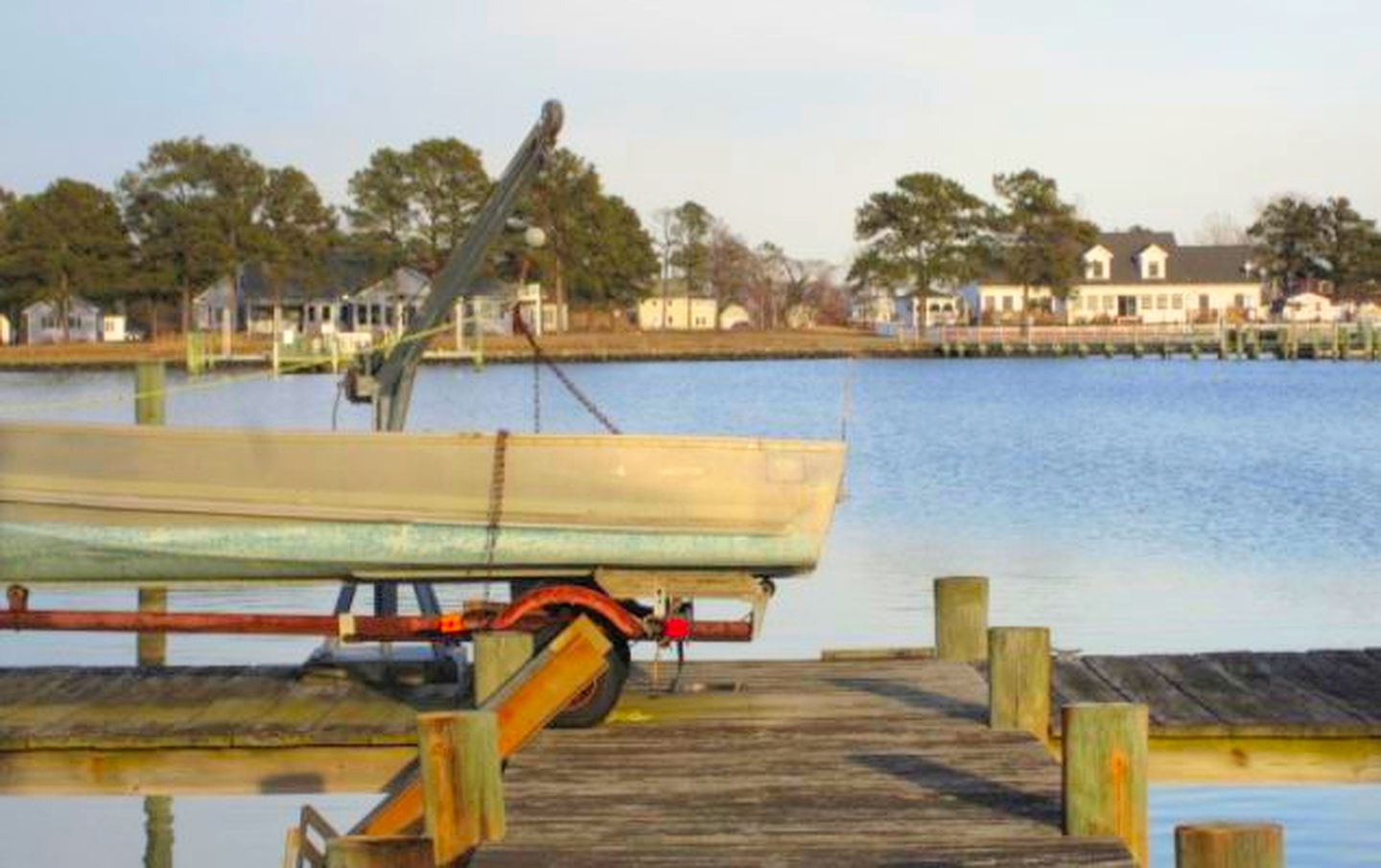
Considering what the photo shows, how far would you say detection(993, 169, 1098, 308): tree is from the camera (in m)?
137

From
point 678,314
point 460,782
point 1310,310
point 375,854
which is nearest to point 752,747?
point 460,782

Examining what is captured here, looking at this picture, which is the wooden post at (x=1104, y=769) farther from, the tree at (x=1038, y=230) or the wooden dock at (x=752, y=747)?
the tree at (x=1038, y=230)

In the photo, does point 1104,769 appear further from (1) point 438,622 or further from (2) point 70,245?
(2) point 70,245

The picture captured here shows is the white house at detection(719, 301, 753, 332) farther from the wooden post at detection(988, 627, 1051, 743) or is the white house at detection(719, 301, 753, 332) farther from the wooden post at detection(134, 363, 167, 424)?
the wooden post at detection(988, 627, 1051, 743)

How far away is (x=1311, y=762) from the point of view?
12.5 metres

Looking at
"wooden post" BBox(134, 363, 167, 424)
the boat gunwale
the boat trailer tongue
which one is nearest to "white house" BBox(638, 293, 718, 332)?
"wooden post" BBox(134, 363, 167, 424)

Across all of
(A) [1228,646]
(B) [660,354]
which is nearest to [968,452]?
(A) [1228,646]

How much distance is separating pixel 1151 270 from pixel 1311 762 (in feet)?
447

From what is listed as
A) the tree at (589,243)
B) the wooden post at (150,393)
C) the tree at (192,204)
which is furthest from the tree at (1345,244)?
the wooden post at (150,393)

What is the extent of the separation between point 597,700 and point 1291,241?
14899 centimetres

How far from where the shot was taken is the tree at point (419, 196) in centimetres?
11762

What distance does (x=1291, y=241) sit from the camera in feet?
509

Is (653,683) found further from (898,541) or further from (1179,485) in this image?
(1179,485)

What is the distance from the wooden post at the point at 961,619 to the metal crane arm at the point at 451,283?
359cm
